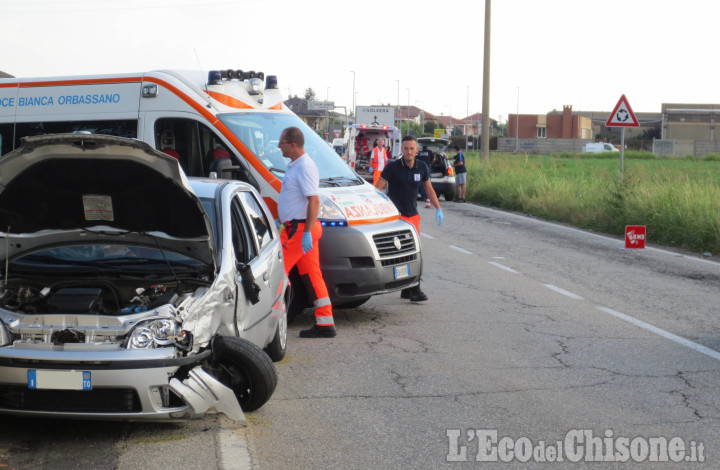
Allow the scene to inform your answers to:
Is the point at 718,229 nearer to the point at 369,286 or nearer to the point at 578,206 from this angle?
the point at 578,206

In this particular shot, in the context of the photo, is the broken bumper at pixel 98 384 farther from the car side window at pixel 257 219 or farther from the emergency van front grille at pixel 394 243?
the emergency van front grille at pixel 394 243

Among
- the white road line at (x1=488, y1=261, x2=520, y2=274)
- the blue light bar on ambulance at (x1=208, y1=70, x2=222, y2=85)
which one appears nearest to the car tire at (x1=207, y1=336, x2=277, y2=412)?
the blue light bar on ambulance at (x1=208, y1=70, x2=222, y2=85)

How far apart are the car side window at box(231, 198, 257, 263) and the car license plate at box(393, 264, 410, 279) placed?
2.62 m

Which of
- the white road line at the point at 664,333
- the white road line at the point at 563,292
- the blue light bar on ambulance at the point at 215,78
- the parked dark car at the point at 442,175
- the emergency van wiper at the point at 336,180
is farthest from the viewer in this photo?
the parked dark car at the point at 442,175

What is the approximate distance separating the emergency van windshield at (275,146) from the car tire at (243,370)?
423 centimetres

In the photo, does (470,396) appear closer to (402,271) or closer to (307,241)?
(307,241)

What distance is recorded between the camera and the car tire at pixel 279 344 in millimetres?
7463

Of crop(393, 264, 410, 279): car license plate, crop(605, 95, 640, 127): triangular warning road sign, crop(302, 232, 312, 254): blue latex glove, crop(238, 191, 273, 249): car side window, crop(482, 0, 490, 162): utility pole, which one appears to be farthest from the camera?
crop(482, 0, 490, 162): utility pole

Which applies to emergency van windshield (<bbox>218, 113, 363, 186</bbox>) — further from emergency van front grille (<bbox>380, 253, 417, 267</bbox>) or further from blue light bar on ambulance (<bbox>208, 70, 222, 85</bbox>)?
emergency van front grille (<bbox>380, 253, 417, 267</bbox>)

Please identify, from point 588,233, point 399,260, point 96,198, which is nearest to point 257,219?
point 96,198

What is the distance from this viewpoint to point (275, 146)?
10.7m

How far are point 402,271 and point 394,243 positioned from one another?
290 millimetres

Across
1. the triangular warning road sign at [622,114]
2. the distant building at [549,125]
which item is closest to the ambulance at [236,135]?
the triangular warning road sign at [622,114]

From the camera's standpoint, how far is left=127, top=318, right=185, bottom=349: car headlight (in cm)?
537
